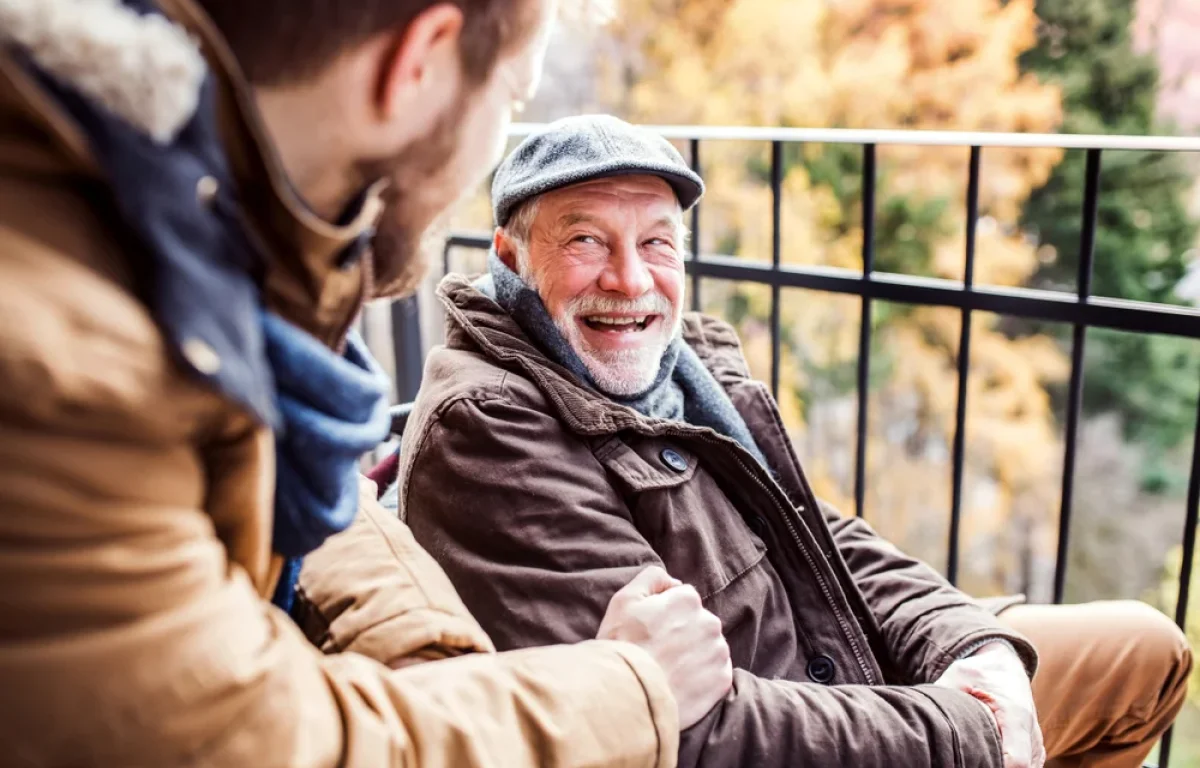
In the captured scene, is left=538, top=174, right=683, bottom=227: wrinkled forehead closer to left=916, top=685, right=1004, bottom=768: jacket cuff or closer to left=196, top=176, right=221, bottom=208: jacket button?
left=916, top=685, right=1004, bottom=768: jacket cuff

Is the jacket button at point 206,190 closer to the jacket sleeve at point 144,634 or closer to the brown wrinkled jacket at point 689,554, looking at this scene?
the jacket sleeve at point 144,634

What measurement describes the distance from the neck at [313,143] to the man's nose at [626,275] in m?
1.07

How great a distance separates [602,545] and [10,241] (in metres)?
1.06

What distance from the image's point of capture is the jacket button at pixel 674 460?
1.73 m

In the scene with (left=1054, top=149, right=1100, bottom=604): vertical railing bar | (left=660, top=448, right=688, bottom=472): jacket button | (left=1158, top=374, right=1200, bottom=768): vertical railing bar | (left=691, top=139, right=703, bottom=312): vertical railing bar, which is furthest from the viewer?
(left=691, top=139, right=703, bottom=312): vertical railing bar

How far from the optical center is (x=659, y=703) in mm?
940

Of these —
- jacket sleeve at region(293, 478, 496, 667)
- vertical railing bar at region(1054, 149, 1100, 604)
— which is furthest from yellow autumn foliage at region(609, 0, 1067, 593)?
jacket sleeve at region(293, 478, 496, 667)

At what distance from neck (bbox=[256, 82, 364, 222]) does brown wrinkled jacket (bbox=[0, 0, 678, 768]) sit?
53 millimetres

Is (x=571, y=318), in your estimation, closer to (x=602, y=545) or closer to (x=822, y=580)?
(x=602, y=545)

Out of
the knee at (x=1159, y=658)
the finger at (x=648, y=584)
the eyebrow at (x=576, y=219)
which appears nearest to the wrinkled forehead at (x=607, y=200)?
the eyebrow at (x=576, y=219)

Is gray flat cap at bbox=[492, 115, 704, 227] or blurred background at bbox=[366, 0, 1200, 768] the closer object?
gray flat cap at bbox=[492, 115, 704, 227]

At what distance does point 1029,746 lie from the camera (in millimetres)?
1626

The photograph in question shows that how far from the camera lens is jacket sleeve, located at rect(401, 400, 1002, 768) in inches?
56.4

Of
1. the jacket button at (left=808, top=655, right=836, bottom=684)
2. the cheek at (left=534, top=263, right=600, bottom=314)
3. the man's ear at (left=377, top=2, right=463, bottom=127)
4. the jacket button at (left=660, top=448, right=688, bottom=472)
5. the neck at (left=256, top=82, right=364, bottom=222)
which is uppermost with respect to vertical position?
the man's ear at (left=377, top=2, right=463, bottom=127)
